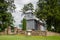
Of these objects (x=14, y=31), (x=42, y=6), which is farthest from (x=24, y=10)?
(x=14, y=31)

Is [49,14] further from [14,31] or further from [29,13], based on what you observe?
[29,13]

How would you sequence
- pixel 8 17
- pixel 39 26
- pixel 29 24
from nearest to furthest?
1. pixel 8 17
2. pixel 29 24
3. pixel 39 26

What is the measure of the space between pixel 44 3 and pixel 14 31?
42.2ft

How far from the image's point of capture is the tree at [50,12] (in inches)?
→ 2017

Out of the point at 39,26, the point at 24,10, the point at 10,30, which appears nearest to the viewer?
the point at 10,30

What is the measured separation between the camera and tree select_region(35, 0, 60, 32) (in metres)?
51.2

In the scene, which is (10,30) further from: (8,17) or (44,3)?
(44,3)

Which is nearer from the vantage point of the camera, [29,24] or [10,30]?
[10,30]

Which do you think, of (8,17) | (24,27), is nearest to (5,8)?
(8,17)

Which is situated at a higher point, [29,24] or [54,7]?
[54,7]

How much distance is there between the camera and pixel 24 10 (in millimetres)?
83938

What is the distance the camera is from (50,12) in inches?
2044

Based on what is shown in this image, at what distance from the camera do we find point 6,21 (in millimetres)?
51906

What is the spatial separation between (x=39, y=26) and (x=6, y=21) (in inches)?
1116
